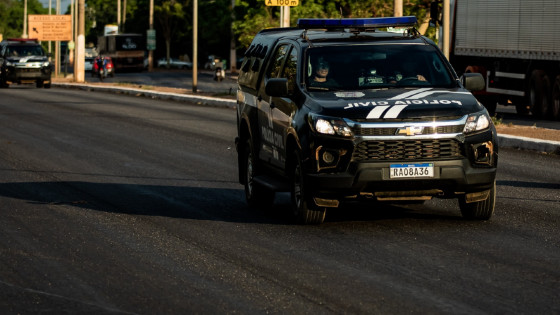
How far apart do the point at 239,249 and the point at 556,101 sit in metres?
22.2

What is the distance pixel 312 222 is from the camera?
38.3 ft

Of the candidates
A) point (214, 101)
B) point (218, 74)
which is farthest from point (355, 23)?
point (218, 74)

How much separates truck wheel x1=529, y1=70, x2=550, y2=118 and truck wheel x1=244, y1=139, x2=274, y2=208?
19.0 m

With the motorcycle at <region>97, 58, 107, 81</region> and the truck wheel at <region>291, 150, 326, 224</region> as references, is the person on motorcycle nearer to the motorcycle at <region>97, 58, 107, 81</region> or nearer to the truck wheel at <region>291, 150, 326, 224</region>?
the motorcycle at <region>97, 58, 107, 81</region>

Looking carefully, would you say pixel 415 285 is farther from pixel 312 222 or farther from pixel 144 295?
pixel 312 222

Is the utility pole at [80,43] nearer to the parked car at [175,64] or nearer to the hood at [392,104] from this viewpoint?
the hood at [392,104]

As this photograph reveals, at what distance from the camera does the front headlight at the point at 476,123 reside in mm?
11305

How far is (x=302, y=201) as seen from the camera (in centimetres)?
1148

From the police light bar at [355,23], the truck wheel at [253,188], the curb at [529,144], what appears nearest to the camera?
the police light bar at [355,23]

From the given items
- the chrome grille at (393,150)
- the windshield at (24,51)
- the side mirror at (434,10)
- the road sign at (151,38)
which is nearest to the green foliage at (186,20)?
the road sign at (151,38)

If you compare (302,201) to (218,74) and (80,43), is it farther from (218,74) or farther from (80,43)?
(218,74)

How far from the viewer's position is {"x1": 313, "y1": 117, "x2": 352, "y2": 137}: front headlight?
36.5 feet

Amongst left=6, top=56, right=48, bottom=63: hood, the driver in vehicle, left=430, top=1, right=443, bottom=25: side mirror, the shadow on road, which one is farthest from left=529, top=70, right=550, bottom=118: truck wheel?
left=6, top=56, right=48, bottom=63: hood

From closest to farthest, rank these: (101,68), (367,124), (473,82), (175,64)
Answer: (367,124), (473,82), (101,68), (175,64)
